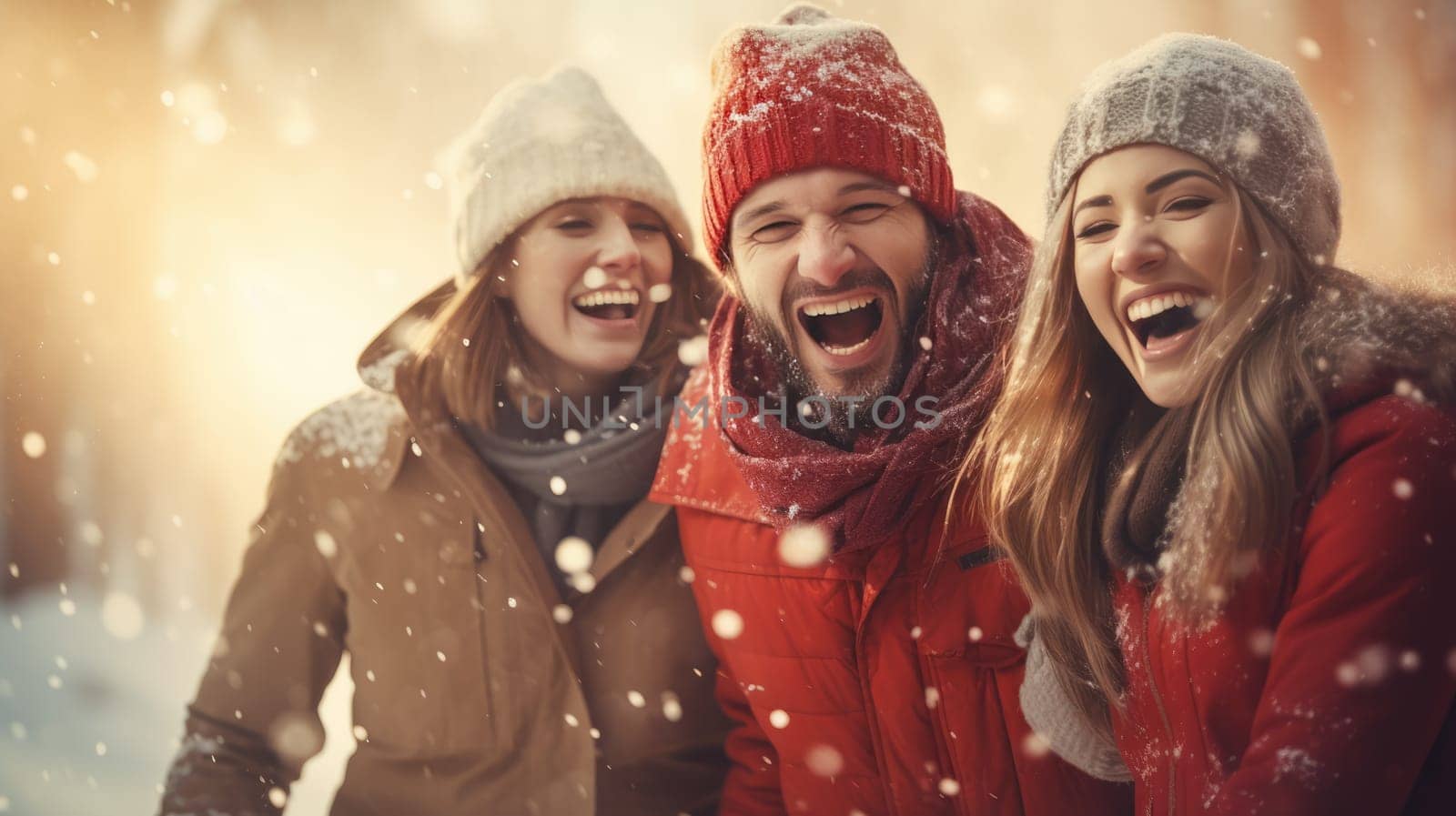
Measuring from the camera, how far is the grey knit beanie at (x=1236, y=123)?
99 centimetres

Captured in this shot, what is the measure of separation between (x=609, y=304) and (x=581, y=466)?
0.35m

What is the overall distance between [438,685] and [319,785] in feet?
3.64

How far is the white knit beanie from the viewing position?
6.03ft

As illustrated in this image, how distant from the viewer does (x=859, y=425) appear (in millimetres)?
1566

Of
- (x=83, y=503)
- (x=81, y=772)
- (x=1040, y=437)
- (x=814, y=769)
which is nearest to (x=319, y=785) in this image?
(x=81, y=772)

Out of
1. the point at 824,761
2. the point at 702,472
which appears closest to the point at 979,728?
the point at 824,761

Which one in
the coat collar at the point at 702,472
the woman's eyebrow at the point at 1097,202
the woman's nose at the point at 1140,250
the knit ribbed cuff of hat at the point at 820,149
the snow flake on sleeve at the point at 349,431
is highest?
the knit ribbed cuff of hat at the point at 820,149

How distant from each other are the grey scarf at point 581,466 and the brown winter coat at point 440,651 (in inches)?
1.9

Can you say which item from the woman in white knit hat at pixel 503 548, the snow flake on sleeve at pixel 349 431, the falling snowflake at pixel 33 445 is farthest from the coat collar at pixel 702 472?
the falling snowflake at pixel 33 445

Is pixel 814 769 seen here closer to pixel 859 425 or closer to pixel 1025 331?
pixel 859 425

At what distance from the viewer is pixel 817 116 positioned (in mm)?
1479

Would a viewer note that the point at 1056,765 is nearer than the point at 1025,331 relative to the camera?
No

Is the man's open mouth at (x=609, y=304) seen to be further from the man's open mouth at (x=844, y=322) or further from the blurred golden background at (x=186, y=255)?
the blurred golden background at (x=186, y=255)

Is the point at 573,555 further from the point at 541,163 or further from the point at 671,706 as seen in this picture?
the point at 541,163
